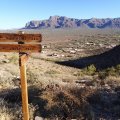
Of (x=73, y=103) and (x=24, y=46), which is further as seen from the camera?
(x=73, y=103)

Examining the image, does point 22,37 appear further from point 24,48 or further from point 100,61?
point 100,61

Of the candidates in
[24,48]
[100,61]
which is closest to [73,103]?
[24,48]

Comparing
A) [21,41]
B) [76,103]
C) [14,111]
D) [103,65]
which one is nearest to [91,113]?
[76,103]

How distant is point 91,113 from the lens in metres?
10.3

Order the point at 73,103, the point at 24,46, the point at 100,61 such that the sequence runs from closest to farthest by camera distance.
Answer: the point at 24,46 < the point at 73,103 < the point at 100,61

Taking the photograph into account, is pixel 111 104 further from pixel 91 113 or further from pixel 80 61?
pixel 80 61

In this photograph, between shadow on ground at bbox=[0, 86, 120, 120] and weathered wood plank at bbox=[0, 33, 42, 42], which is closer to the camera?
weathered wood plank at bbox=[0, 33, 42, 42]

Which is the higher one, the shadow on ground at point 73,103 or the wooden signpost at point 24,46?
the wooden signpost at point 24,46

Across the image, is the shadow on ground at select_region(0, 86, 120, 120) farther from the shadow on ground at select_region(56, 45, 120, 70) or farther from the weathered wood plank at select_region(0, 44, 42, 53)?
the shadow on ground at select_region(56, 45, 120, 70)

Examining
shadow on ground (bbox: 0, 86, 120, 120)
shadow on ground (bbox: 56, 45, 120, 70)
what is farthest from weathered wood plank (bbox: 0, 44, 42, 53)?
shadow on ground (bbox: 56, 45, 120, 70)

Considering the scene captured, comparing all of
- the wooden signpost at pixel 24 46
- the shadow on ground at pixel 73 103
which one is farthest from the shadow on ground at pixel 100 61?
the wooden signpost at pixel 24 46

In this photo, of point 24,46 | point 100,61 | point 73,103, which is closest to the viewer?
point 24,46

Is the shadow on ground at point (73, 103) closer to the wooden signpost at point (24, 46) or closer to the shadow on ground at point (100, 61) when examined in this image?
the wooden signpost at point (24, 46)

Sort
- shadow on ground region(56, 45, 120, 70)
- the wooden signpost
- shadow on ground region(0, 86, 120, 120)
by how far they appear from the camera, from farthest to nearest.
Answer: shadow on ground region(56, 45, 120, 70) → shadow on ground region(0, 86, 120, 120) → the wooden signpost
